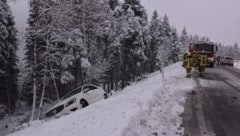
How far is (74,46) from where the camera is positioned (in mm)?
29453

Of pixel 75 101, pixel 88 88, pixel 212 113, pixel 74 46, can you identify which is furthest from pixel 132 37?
pixel 212 113

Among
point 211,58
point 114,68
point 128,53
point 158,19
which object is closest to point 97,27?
point 211,58

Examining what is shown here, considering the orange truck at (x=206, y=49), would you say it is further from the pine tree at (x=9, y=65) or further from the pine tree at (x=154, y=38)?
the pine tree at (x=154, y=38)

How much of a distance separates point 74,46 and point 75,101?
12.5 meters

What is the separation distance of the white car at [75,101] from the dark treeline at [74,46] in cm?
430

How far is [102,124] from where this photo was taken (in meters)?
9.01

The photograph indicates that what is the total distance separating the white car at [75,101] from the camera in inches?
683

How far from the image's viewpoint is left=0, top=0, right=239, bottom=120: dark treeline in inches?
967

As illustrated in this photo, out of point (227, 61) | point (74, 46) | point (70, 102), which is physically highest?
point (74, 46)

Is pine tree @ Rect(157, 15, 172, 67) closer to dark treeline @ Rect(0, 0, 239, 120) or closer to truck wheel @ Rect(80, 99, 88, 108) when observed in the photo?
dark treeline @ Rect(0, 0, 239, 120)

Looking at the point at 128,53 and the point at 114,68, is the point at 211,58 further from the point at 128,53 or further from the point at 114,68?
the point at 114,68

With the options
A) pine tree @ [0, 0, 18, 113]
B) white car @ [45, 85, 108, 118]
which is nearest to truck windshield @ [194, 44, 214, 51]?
white car @ [45, 85, 108, 118]

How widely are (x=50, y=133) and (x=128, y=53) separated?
32.8 m

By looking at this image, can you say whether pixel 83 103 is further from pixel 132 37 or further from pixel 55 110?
pixel 132 37
